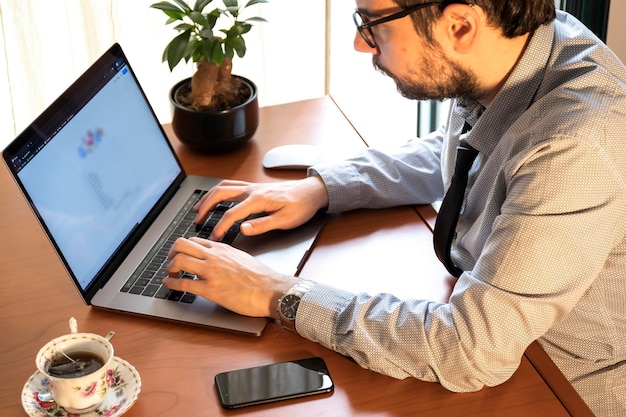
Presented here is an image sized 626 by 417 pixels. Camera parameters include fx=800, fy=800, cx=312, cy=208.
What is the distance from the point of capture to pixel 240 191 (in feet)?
4.75

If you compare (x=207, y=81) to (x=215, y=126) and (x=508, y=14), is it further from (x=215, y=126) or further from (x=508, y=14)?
(x=508, y=14)

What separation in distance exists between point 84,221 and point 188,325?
0.76ft

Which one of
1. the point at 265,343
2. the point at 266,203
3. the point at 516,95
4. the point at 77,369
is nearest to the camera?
the point at 77,369

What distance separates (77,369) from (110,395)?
65 mm

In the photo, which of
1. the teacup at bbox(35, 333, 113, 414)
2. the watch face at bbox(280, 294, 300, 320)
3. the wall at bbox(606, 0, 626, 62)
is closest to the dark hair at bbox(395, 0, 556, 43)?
the watch face at bbox(280, 294, 300, 320)

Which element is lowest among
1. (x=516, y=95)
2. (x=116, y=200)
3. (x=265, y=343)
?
(x=265, y=343)

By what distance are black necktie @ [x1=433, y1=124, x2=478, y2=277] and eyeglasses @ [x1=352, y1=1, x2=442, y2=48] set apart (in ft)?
0.77

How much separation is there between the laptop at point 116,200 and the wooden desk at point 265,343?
32mm

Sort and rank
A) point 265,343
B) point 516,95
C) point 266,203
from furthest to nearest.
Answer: point 266,203
point 516,95
point 265,343

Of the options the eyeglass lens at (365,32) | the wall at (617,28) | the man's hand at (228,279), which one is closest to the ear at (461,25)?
the eyeglass lens at (365,32)

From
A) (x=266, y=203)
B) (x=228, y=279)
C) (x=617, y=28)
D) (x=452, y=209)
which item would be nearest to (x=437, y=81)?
(x=452, y=209)

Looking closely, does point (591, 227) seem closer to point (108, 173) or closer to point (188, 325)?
point (188, 325)

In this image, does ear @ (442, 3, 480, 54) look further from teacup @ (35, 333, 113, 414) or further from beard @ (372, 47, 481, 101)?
teacup @ (35, 333, 113, 414)

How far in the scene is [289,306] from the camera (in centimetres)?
118
